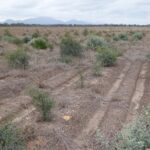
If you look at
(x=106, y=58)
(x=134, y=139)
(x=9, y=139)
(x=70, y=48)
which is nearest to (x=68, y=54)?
(x=70, y=48)

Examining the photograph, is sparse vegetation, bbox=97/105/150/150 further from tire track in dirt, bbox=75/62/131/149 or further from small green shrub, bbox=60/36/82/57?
small green shrub, bbox=60/36/82/57

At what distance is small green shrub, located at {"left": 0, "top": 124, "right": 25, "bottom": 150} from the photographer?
31.0ft

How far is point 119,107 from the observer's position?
1536 centimetres

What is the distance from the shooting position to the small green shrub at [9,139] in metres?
9.45

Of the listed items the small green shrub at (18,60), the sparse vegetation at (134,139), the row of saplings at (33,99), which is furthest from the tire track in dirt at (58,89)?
the sparse vegetation at (134,139)

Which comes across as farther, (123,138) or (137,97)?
Result: (137,97)

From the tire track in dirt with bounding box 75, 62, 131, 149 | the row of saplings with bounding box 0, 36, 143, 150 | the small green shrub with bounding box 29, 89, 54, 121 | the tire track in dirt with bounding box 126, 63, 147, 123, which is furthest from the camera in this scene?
the tire track in dirt with bounding box 126, 63, 147, 123

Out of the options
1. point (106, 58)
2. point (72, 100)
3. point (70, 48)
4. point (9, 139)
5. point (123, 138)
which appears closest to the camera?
point (123, 138)

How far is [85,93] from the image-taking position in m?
17.6

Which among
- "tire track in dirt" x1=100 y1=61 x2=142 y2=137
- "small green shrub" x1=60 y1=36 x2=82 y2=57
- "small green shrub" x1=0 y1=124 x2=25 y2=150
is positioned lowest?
"small green shrub" x1=60 y1=36 x2=82 y2=57

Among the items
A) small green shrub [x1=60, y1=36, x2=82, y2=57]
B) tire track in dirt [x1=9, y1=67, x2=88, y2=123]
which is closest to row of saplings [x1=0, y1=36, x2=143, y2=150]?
tire track in dirt [x1=9, y1=67, x2=88, y2=123]

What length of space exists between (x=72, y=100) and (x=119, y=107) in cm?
180

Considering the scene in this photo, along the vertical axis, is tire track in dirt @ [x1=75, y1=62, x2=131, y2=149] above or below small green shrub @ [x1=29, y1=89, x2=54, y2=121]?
below

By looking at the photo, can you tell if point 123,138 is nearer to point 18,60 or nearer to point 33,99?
point 33,99
